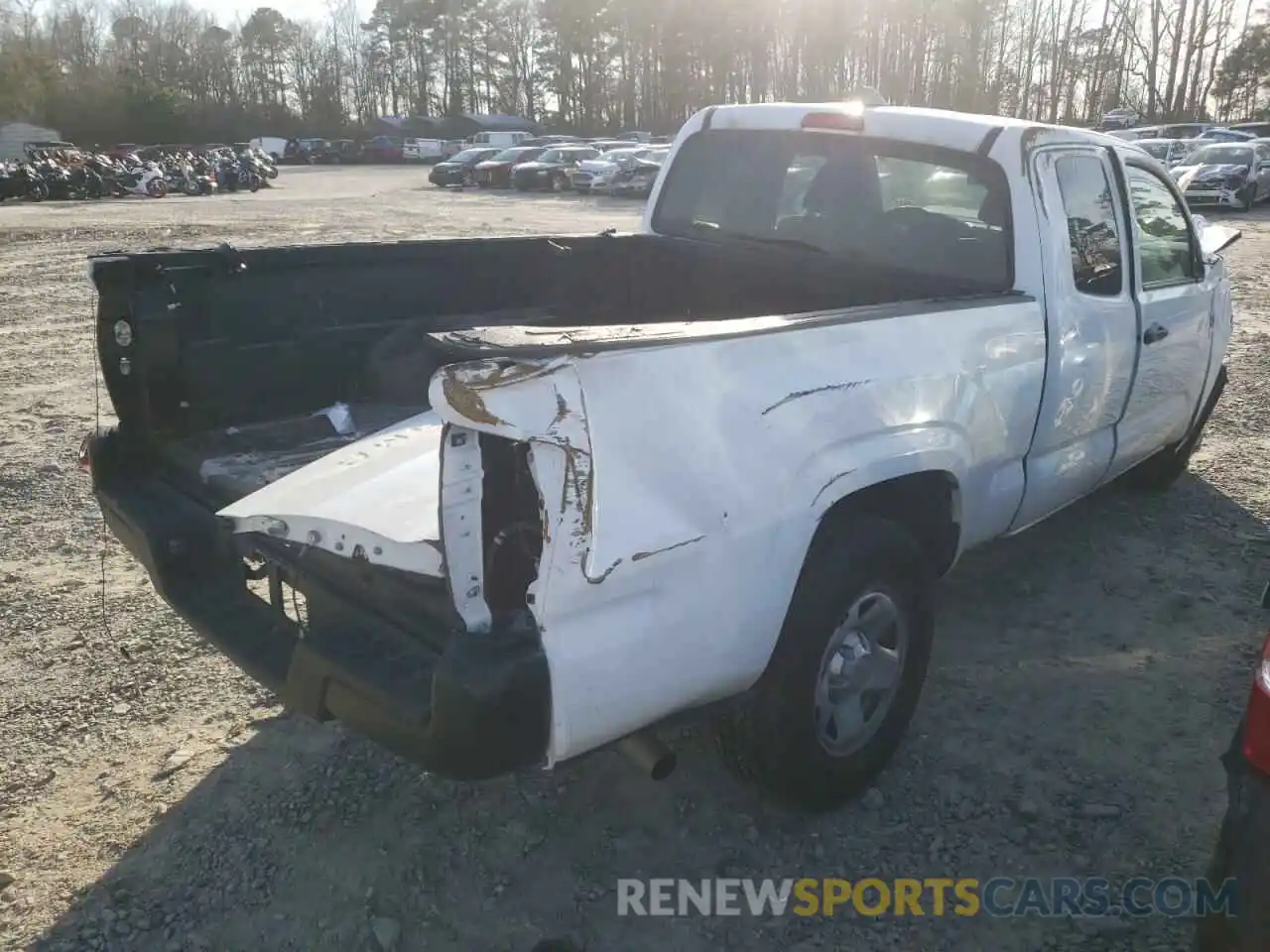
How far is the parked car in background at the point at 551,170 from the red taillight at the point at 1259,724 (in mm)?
34619

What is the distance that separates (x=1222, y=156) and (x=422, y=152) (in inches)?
1783

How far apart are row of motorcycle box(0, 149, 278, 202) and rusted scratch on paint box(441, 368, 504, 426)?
115ft

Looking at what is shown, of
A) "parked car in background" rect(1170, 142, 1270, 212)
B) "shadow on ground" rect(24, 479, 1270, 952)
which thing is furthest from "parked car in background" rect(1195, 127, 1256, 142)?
"shadow on ground" rect(24, 479, 1270, 952)

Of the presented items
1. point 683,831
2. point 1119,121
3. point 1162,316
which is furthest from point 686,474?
point 1119,121

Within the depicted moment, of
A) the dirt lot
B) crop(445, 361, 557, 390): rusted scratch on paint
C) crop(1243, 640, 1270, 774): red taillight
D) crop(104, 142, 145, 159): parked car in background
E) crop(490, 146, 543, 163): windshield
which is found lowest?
the dirt lot

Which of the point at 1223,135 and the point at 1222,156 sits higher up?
the point at 1223,135

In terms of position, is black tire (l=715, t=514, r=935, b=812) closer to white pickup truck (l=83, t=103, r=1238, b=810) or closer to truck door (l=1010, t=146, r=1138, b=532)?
white pickup truck (l=83, t=103, r=1238, b=810)

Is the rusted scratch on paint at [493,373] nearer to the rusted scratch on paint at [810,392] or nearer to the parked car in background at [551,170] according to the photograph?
the rusted scratch on paint at [810,392]

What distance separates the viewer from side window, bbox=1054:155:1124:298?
3994 millimetres

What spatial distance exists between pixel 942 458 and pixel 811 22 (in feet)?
238

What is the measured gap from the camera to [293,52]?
8456 centimetres

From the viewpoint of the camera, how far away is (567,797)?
3.28 m

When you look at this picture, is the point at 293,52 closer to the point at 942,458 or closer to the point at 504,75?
the point at 504,75

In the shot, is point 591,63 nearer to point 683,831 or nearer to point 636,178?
point 636,178
